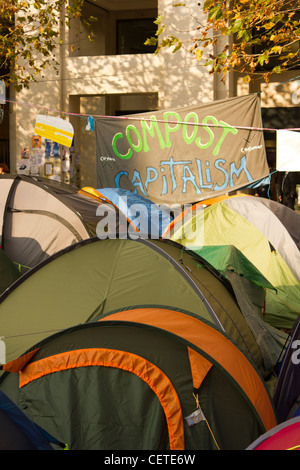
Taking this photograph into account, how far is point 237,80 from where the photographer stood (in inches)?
638

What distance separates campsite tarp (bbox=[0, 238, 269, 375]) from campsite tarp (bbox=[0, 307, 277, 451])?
112 centimetres

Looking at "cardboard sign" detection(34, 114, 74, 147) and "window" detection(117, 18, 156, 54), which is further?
"window" detection(117, 18, 156, 54)

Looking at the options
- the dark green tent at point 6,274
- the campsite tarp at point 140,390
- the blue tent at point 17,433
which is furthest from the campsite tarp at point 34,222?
the blue tent at point 17,433

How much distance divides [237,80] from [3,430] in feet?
47.3

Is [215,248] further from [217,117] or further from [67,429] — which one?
[217,117]

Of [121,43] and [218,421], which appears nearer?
[218,421]

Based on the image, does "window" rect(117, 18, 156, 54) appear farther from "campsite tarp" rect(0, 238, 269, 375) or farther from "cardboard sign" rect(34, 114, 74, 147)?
"campsite tarp" rect(0, 238, 269, 375)

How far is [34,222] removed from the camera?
891cm

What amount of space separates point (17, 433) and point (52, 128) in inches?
370

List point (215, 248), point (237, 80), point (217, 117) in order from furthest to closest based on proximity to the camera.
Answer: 1. point (237, 80)
2. point (217, 117)
3. point (215, 248)

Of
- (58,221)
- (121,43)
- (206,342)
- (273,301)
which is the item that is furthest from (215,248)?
(121,43)

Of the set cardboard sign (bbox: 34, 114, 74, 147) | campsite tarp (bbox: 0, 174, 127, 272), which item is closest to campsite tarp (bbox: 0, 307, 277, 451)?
campsite tarp (bbox: 0, 174, 127, 272)

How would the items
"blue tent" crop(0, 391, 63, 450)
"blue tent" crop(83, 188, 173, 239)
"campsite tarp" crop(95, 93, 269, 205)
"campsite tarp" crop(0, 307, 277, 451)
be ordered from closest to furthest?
"blue tent" crop(0, 391, 63, 450), "campsite tarp" crop(0, 307, 277, 451), "blue tent" crop(83, 188, 173, 239), "campsite tarp" crop(95, 93, 269, 205)

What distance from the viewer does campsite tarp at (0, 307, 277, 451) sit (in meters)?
3.93
